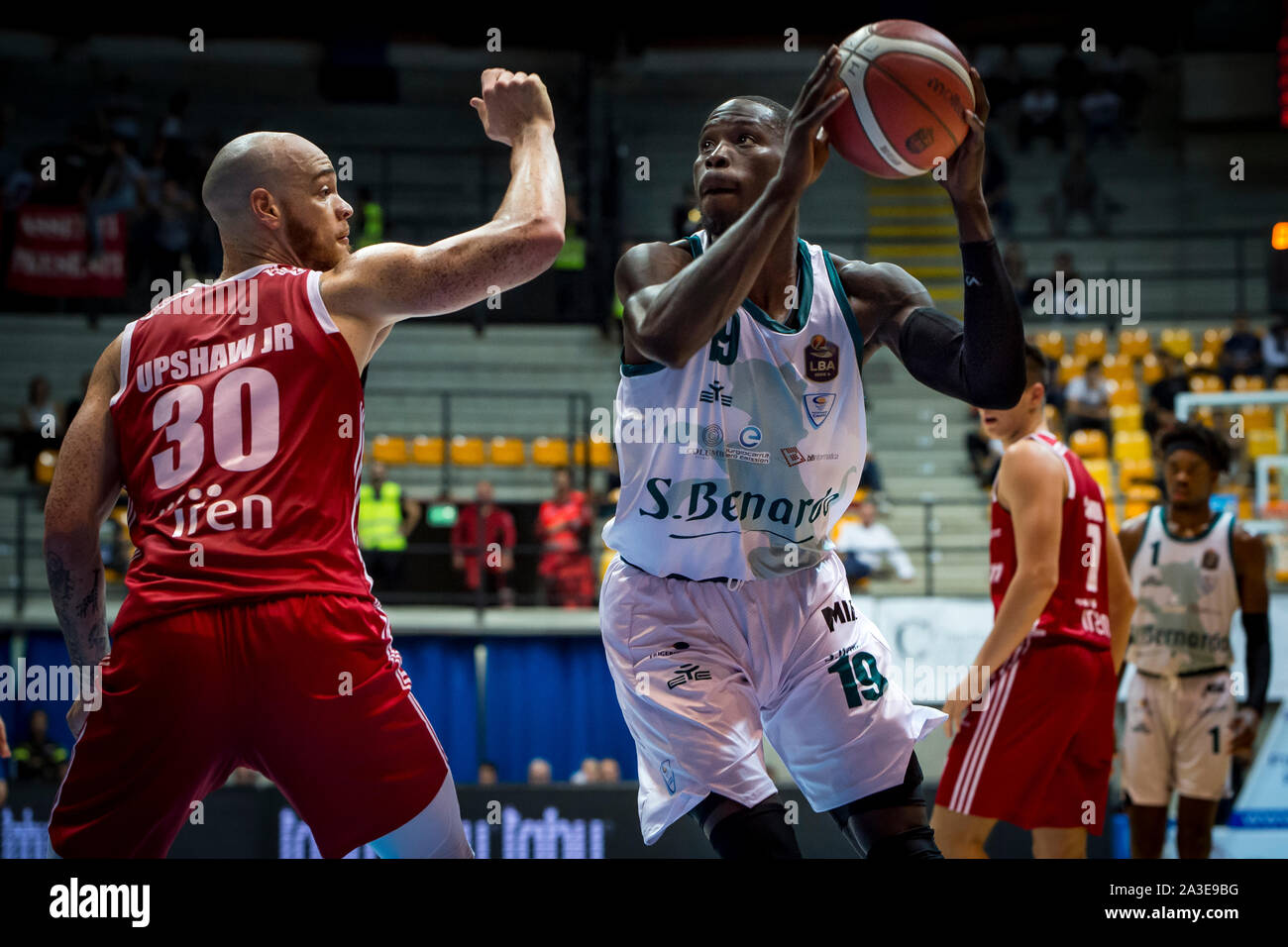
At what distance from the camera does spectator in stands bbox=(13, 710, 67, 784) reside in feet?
34.6

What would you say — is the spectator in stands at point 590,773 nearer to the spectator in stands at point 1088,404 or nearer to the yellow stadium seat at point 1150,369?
the spectator in stands at point 1088,404

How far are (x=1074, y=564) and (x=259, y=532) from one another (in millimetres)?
3149

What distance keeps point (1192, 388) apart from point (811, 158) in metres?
12.5

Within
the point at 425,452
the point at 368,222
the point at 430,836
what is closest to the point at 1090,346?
the point at 425,452

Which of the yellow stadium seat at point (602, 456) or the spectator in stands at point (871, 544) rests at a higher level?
the yellow stadium seat at point (602, 456)

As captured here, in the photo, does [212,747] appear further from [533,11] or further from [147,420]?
[533,11]

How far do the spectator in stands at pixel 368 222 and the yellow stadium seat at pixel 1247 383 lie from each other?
9.22 metres

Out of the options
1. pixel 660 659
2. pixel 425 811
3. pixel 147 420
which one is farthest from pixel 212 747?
pixel 660 659

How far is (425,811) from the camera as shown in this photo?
9.87 feet

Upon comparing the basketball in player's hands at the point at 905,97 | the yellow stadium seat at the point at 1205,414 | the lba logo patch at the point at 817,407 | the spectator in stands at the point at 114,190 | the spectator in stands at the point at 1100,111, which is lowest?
the lba logo patch at the point at 817,407

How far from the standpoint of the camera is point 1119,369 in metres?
15.7

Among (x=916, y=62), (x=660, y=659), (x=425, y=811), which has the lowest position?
(x=425, y=811)

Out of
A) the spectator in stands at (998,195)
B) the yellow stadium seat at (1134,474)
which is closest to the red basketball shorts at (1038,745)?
the yellow stadium seat at (1134,474)

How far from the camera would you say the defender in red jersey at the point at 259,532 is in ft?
9.52
